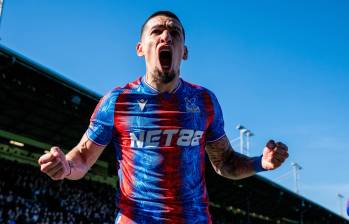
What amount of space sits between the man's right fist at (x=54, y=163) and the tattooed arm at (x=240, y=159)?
1408mm

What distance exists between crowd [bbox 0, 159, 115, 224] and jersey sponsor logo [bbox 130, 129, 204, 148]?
1728 centimetres

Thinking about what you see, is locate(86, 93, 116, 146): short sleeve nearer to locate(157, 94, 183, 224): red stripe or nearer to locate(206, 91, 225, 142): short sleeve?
locate(157, 94, 183, 224): red stripe

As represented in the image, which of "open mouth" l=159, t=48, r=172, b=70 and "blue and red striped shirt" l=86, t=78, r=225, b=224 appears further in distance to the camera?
"open mouth" l=159, t=48, r=172, b=70

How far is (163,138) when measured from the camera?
3.13 m

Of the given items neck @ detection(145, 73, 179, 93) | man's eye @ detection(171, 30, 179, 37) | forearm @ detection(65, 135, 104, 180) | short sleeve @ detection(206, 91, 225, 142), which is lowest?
forearm @ detection(65, 135, 104, 180)

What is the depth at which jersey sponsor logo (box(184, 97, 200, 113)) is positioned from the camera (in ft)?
10.9

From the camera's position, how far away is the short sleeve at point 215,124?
3.48 meters

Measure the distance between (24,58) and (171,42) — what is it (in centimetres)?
1248

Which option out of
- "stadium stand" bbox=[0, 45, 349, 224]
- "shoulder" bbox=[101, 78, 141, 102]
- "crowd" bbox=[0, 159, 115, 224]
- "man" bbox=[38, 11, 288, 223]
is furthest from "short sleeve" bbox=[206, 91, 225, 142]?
"crowd" bbox=[0, 159, 115, 224]

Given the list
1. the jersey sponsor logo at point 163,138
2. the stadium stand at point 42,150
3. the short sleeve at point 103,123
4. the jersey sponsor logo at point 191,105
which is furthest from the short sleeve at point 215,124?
the stadium stand at point 42,150

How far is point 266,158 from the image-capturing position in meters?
3.06

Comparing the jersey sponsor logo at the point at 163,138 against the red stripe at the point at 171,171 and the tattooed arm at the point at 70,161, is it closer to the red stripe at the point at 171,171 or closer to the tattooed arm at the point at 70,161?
the red stripe at the point at 171,171

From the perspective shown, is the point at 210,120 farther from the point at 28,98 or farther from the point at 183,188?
the point at 28,98

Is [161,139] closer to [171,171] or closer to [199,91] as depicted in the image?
[171,171]
